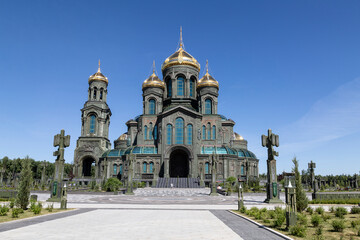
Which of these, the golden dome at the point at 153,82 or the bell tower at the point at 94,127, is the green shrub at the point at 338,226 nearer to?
the bell tower at the point at 94,127

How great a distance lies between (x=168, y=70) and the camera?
66.9 m

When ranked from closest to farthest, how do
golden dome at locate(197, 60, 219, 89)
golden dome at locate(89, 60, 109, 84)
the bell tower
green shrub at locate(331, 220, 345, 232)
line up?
green shrub at locate(331, 220, 345, 232) < the bell tower < golden dome at locate(197, 60, 219, 89) < golden dome at locate(89, 60, 109, 84)

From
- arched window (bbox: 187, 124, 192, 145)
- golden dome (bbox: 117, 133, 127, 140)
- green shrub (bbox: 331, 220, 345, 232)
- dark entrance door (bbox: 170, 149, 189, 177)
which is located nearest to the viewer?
green shrub (bbox: 331, 220, 345, 232)

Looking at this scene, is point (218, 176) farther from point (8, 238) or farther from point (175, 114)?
point (8, 238)

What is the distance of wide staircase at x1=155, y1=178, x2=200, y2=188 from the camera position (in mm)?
48778

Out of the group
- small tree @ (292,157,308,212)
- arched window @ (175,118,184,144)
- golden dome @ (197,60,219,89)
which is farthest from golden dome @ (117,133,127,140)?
small tree @ (292,157,308,212)

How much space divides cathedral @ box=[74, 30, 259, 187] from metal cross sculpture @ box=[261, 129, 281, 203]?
87.9 feet

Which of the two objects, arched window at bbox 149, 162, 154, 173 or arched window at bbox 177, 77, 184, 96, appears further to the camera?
arched window at bbox 177, 77, 184, 96

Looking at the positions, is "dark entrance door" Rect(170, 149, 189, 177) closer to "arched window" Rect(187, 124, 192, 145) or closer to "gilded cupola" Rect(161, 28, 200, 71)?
"arched window" Rect(187, 124, 192, 145)

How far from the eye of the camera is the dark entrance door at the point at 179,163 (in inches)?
2291

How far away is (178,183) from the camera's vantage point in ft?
164

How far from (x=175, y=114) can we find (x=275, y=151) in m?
36.9

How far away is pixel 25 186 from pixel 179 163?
149ft

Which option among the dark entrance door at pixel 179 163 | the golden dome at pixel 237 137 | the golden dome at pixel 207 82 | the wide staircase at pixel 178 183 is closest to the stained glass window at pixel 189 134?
the dark entrance door at pixel 179 163
